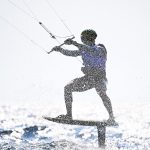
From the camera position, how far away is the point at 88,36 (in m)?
13.1

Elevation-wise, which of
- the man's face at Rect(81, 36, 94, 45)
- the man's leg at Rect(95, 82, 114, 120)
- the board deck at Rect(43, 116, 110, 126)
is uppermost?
the man's face at Rect(81, 36, 94, 45)

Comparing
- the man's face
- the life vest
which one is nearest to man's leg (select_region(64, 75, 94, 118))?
the life vest

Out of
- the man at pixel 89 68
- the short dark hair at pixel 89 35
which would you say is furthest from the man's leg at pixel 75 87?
the short dark hair at pixel 89 35

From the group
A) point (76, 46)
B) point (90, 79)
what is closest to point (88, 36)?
point (76, 46)

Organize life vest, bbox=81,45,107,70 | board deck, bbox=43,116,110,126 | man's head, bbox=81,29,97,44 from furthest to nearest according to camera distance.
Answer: board deck, bbox=43,116,110,126, man's head, bbox=81,29,97,44, life vest, bbox=81,45,107,70

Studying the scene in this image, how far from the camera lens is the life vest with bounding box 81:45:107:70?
42.6 ft

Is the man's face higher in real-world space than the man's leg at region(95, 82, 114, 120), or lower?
higher

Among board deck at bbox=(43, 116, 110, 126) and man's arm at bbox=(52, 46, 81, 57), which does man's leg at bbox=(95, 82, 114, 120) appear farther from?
man's arm at bbox=(52, 46, 81, 57)

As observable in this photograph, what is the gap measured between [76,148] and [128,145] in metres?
3.15

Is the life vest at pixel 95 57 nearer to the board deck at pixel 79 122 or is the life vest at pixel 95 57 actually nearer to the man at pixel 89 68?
the man at pixel 89 68

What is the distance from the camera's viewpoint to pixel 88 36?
13.1m

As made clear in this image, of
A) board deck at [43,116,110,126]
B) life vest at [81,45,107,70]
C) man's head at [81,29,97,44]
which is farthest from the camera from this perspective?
board deck at [43,116,110,126]

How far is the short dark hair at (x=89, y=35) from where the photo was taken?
43.0ft

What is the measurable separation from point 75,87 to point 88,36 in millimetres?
1782
